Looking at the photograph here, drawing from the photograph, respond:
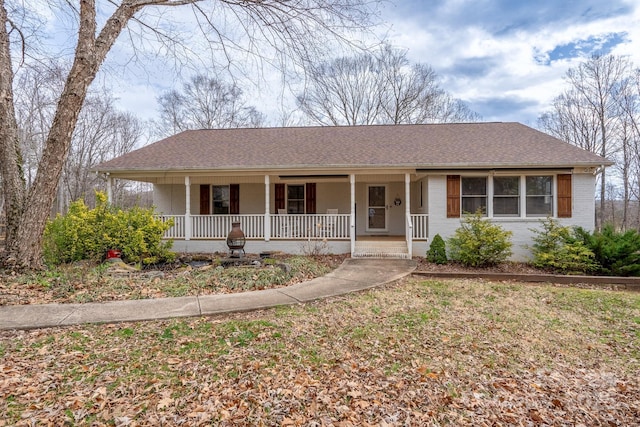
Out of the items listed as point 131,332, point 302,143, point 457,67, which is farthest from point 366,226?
point 457,67

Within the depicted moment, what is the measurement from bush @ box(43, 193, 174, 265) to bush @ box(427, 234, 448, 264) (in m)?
7.60

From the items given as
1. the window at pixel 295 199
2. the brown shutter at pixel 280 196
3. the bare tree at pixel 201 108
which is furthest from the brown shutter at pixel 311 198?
the bare tree at pixel 201 108

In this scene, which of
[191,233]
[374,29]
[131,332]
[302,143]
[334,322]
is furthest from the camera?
[302,143]

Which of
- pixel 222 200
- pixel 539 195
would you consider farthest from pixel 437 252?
pixel 222 200

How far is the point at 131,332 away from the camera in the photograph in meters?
4.11

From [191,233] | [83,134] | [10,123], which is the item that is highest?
[83,134]

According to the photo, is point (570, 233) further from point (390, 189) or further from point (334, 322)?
point (334, 322)

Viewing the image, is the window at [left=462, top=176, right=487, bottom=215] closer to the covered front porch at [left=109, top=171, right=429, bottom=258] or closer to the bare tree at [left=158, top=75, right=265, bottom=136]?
the covered front porch at [left=109, top=171, right=429, bottom=258]

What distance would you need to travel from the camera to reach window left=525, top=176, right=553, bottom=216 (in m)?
9.76

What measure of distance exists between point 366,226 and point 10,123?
34.3 feet

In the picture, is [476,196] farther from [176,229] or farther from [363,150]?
[176,229]

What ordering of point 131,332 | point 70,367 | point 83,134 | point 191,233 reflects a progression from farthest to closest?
point 83,134 < point 191,233 < point 131,332 < point 70,367

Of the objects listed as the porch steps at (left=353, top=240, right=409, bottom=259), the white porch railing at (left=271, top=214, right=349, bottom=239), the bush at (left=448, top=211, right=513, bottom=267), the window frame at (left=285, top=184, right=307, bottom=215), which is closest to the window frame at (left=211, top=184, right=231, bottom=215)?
the window frame at (left=285, top=184, right=307, bottom=215)

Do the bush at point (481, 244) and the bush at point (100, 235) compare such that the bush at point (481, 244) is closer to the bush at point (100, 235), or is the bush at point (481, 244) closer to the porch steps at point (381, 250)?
the porch steps at point (381, 250)
